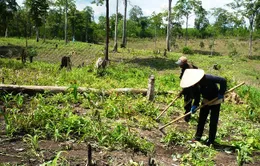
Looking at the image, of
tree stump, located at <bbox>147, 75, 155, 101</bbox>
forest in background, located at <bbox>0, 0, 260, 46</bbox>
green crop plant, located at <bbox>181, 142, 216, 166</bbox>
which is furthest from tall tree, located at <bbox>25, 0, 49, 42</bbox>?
green crop plant, located at <bbox>181, 142, 216, 166</bbox>

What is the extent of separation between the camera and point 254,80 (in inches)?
720

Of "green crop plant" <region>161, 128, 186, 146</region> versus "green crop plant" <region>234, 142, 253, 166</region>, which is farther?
"green crop plant" <region>161, 128, 186, 146</region>

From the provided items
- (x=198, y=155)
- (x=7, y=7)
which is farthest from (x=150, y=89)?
(x=7, y=7)

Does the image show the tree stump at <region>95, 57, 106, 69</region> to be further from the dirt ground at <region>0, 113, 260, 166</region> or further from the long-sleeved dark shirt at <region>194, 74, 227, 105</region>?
the long-sleeved dark shirt at <region>194, 74, 227, 105</region>

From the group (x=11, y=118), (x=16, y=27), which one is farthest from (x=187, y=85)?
(x=16, y=27)

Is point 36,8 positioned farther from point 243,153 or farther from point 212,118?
point 243,153

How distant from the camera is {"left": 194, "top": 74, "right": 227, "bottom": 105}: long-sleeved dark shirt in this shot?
5.11 metres

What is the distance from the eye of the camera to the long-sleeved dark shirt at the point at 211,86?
511 centimetres

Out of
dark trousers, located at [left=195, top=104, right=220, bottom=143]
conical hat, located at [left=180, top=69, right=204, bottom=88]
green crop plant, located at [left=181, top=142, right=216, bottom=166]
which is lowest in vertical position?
green crop plant, located at [left=181, top=142, right=216, bottom=166]

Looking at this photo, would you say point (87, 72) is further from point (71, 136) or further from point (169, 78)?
point (71, 136)

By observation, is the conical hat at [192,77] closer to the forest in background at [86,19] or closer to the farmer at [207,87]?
the farmer at [207,87]

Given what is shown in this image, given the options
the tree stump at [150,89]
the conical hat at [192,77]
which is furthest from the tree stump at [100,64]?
→ the conical hat at [192,77]

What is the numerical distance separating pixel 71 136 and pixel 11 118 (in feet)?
4.22

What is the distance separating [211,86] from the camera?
527cm
